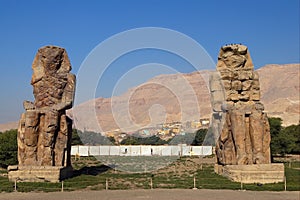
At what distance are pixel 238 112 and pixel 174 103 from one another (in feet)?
322

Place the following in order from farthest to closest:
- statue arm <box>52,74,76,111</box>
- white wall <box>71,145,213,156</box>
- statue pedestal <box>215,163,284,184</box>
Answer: white wall <box>71,145,213,156</box>, statue arm <box>52,74,76,111</box>, statue pedestal <box>215,163,284,184</box>

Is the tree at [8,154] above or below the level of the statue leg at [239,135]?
below

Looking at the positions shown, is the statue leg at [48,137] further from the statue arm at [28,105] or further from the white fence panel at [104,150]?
the white fence panel at [104,150]

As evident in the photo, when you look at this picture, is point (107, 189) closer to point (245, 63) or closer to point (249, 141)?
point (249, 141)

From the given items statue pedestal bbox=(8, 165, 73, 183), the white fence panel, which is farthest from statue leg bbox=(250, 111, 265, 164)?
the white fence panel

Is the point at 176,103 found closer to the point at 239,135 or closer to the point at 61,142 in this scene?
the point at 239,135

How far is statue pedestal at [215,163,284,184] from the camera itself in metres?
16.1

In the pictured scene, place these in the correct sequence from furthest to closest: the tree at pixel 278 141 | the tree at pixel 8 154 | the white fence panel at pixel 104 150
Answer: the white fence panel at pixel 104 150 < the tree at pixel 278 141 < the tree at pixel 8 154

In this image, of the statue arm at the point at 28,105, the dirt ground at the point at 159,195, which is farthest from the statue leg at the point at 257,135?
the statue arm at the point at 28,105

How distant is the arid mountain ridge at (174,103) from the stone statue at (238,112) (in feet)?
197

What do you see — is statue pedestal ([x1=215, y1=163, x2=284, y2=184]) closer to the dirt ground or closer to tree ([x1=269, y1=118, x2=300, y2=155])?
the dirt ground

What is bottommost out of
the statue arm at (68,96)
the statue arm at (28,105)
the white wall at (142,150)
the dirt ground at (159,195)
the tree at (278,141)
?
the dirt ground at (159,195)

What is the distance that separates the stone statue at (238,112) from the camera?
17156mm

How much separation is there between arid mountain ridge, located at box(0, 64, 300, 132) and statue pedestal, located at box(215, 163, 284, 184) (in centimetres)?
6332
